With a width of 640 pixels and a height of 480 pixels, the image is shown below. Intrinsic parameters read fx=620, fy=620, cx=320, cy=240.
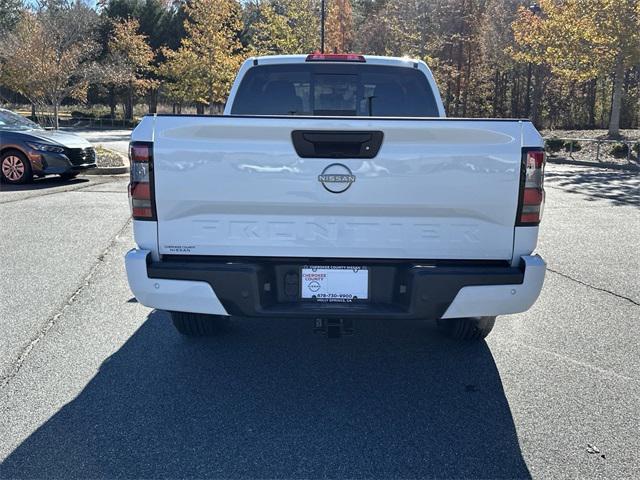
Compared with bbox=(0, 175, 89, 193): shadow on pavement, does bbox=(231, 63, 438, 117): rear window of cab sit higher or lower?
higher

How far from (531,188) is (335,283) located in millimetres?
1170

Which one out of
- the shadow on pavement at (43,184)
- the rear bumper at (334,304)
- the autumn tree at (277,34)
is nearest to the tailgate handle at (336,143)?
the rear bumper at (334,304)

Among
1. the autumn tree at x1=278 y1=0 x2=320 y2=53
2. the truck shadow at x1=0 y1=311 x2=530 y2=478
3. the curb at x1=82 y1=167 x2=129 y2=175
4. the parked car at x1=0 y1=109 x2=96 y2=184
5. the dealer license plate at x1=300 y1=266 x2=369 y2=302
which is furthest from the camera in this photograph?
the autumn tree at x1=278 y1=0 x2=320 y2=53

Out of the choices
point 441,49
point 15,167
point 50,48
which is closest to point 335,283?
point 15,167

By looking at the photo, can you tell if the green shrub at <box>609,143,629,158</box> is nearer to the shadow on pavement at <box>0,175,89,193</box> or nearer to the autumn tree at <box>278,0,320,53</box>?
the shadow on pavement at <box>0,175,89,193</box>

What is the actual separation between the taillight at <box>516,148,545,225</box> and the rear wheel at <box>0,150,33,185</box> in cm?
1183

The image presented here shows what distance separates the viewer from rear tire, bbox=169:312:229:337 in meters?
4.40

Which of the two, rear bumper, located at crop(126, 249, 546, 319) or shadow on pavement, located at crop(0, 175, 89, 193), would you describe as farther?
shadow on pavement, located at crop(0, 175, 89, 193)

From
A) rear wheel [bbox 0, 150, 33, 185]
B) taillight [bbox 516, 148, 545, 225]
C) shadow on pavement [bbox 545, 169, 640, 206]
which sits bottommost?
shadow on pavement [bbox 545, 169, 640, 206]

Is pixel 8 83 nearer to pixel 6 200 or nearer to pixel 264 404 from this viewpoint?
pixel 6 200

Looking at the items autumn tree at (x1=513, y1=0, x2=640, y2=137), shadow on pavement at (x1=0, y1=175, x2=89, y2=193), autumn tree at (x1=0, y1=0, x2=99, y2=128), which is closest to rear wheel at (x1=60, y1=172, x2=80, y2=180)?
shadow on pavement at (x1=0, y1=175, x2=89, y2=193)

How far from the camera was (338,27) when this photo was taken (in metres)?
34.1

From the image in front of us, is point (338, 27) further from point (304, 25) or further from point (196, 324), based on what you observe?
point (196, 324)

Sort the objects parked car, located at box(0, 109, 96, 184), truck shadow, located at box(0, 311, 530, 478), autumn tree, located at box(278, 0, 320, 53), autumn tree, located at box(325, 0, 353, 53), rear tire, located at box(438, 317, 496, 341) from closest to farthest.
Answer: truck shadow, located at box(0, 311, 530, 478) → rear tire, located at box(438, 317, 496, 341) → parked car, located at box(0, 109, 96, 184) → autumn tree, located at box(278, 0, 320, 53) → autumn tree, located at box(325, 0, 353, 53)
